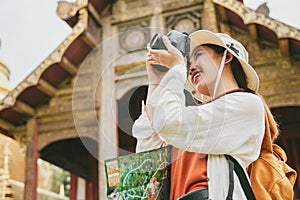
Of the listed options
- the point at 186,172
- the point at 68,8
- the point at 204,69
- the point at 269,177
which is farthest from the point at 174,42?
the point at 68,8

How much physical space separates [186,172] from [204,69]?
1.26 ft

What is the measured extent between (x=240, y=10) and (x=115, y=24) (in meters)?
2.47

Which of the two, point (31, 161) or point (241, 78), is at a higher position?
point (31, 161)

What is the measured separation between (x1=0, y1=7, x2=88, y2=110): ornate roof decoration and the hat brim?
19.3 feet

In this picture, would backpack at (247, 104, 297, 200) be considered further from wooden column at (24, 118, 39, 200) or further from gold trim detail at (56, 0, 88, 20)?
wooden column at (24, 118, 39, 200)

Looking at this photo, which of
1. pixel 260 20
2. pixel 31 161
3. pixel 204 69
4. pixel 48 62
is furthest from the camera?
pixel 31 161

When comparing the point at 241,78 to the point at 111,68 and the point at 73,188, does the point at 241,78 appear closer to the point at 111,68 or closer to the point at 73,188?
the point at 111,68

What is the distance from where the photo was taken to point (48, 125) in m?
8.04

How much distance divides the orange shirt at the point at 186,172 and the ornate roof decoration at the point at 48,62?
608 cm

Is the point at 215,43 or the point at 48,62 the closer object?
the point at 215,43

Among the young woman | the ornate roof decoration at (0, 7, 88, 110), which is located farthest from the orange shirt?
the ornate roof decoration at (0, 7, 88, 110)

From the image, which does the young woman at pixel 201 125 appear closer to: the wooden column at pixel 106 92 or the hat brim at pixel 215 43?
the hat brim at pixel 215 43

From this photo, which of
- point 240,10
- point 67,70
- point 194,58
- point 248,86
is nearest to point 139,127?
point 194,58

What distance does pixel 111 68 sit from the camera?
6.77 m
